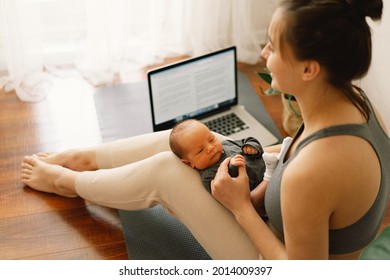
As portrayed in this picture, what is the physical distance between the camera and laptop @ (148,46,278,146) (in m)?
2.04

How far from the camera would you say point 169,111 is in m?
2.08

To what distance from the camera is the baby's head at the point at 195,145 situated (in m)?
1.55

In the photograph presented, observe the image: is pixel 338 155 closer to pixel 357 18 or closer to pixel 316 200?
pixel 316 200

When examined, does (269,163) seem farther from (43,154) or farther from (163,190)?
(43,154)

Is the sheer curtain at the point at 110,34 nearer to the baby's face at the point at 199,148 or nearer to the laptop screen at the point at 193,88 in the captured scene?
the laptop screen at the point at 193,88

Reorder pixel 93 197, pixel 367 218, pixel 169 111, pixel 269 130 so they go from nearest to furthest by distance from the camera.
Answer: pixel 367 218 < pixel 93 197 < pixel 169 111 < pixel 269 130

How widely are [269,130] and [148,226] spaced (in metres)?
0.67

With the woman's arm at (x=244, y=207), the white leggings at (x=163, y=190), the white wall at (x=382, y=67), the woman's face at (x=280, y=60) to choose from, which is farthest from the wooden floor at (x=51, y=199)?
the woman's face at (x=280, y=60)

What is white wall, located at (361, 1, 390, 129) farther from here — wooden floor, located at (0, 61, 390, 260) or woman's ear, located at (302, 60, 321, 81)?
woman's ear, located at (302, 60, 321, 81)

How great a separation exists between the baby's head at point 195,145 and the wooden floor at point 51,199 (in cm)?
43

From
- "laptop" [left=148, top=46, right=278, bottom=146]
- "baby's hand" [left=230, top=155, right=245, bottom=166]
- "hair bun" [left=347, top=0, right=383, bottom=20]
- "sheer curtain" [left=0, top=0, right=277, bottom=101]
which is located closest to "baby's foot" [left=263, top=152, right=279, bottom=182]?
"baby's hand" [left=230, top=155, right=245, bottom=166]

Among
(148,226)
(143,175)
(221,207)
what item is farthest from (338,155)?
(148,226)

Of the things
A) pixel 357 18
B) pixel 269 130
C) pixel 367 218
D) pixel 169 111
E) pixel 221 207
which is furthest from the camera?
pixel 269 130

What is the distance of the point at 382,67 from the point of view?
2135 millimetres
